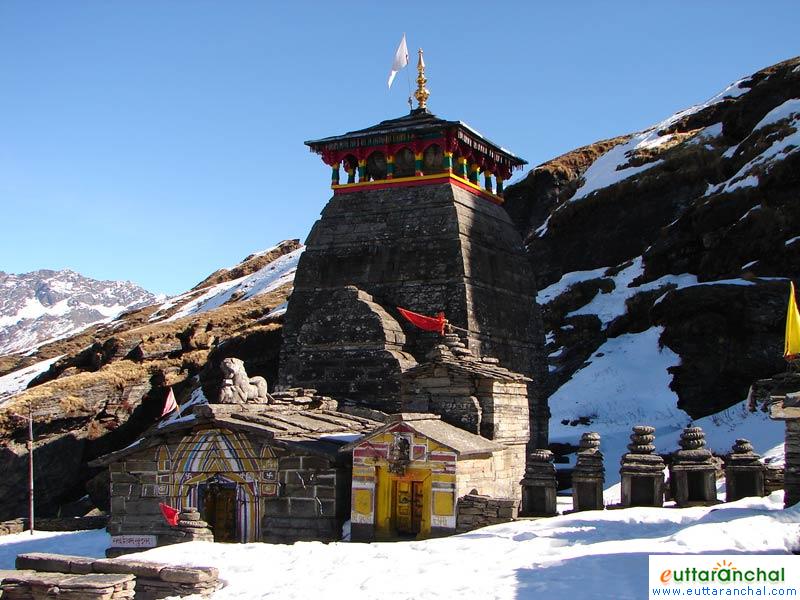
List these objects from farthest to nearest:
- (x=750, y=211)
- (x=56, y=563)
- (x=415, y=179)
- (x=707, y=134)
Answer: (x=707, y=134) < (x=750, y=211) < (x=415, y=179) < (x=56, y=563)

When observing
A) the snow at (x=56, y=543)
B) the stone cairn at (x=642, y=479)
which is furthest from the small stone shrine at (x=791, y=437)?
the snow at (x=56, y=543)

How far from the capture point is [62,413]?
44875 millimetres

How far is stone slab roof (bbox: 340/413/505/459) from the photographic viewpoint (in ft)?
71.4

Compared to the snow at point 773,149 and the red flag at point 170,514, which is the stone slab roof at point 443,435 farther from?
the snow at point 773,149

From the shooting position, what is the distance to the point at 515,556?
1606 cm

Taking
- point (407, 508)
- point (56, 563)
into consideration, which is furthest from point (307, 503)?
point (56, 563)

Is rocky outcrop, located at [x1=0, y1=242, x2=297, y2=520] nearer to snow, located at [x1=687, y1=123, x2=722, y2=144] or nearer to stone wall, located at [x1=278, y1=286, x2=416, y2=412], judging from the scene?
stone wall, located at [x1=278, y1=286, x2=416, y2=412]

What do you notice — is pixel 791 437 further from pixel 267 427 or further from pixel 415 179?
pixel 415 179

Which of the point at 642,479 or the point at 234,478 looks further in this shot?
the point at 234,478

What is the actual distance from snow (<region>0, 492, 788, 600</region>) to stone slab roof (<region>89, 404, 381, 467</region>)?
4.36 meters

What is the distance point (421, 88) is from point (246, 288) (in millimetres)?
50670

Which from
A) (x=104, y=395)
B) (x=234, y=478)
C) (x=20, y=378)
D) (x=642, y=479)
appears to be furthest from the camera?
(x=20, y=378)

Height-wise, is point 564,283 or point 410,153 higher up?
point 410,153

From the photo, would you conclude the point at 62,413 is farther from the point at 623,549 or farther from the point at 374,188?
the point at 623,549
